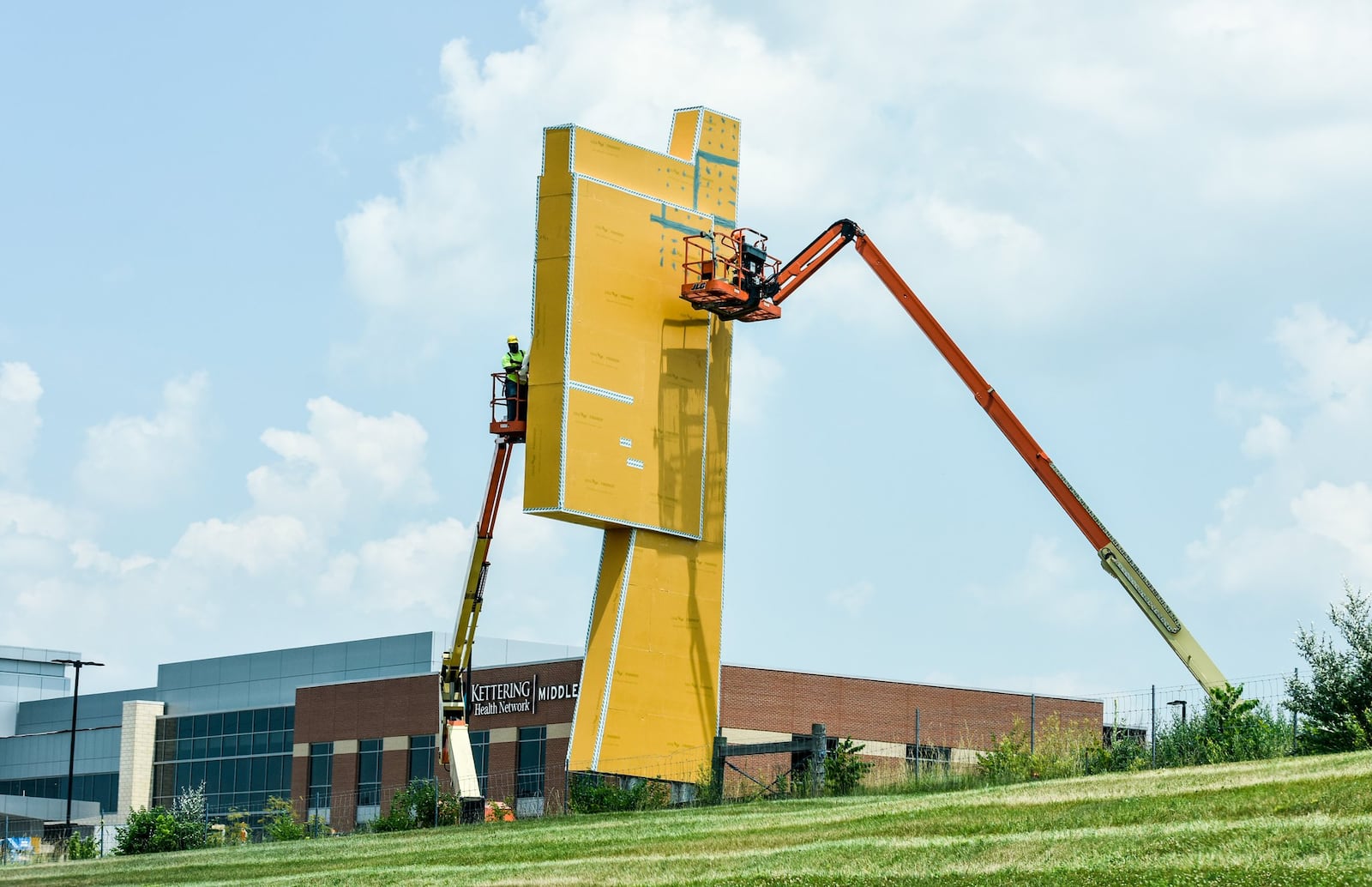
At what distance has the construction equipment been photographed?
36.7m

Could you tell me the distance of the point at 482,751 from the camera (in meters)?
49.6

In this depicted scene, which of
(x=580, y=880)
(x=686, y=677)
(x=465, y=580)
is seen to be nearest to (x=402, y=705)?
(x=465, y=580)

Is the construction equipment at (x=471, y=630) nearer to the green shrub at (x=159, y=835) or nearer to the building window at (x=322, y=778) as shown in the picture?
the green shrub at (x=159, y=835)

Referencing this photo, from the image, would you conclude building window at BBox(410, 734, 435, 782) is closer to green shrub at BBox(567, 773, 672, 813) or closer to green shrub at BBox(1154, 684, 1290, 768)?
green shrub at BBox(567, 773, 672, 813)

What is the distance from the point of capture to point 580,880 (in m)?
18.7

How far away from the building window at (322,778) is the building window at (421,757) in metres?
5.14

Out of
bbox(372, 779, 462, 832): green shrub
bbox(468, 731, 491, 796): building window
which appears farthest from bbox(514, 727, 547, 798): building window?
bbox(372, 779, 462, 832): green shrub

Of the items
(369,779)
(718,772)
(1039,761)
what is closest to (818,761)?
(718,772)

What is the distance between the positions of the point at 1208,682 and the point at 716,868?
22.4 m

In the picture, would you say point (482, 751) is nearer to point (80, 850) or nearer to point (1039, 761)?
point (80, 850)

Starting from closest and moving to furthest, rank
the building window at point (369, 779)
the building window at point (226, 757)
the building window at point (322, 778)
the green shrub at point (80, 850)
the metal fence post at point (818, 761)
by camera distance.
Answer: the metal fence post at point (818, 761) → the green shrub at point (80, 850) → the building window at point (369, 779) → the building window at point (322, 778) → the building window at point (226, 757)

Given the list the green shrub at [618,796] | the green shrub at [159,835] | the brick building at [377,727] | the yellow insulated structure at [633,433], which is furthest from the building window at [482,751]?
the yellow insulated structure at [633,433]

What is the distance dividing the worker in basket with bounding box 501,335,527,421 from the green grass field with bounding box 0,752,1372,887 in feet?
33.5

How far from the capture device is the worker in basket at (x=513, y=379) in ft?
118
